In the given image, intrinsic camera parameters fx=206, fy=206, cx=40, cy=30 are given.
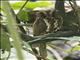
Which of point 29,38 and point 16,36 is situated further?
point 29,38

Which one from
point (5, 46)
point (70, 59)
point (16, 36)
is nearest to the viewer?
point (16, 36)

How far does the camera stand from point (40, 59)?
0.34 m

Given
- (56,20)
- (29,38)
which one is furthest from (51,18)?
(29,38)

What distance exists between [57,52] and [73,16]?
0.25 feet

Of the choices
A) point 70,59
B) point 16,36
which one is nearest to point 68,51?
point 70,59

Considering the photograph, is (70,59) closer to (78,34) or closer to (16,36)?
(78,34)

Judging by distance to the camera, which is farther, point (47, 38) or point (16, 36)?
point (47, 38)

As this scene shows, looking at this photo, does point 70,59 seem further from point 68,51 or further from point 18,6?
point 18,6

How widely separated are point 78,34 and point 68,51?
0.24 ft

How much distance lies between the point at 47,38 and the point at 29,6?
0.45ft

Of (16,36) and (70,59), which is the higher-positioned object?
(16,36)

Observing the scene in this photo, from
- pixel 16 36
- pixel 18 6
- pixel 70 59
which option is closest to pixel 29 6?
pixel 18 6

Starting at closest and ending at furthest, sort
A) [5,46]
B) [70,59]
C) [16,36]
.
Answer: [16,36] < [5,46] < [70,59]

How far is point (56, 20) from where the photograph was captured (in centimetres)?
40
